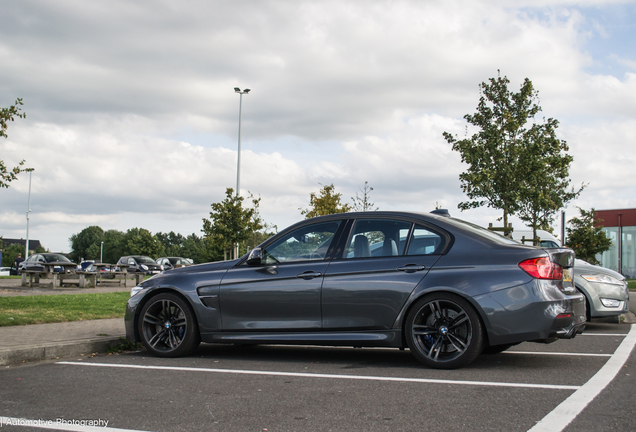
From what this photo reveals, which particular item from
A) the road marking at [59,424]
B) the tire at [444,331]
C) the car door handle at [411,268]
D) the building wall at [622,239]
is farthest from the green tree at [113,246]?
the road marking at [59,424]

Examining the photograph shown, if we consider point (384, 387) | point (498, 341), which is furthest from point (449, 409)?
point (498, 341)

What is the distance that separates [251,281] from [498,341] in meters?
2.55

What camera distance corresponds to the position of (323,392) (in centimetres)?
467

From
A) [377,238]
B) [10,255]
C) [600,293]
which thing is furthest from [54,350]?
[10,255]

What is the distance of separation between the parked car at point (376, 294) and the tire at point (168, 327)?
0.04ft

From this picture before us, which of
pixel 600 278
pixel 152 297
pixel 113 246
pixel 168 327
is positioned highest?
pixel 113 246

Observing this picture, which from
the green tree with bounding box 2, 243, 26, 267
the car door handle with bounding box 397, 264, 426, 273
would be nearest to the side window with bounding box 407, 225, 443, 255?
the car door handle with bounding box 397, 264, 426, 273

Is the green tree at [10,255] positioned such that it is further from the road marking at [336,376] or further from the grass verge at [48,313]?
the road marking at [336,376]

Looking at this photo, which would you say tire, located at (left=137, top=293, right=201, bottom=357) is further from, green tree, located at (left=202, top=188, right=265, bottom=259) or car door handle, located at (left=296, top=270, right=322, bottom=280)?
green tree, located at (left=202, top=188, right=265, bottom=259)

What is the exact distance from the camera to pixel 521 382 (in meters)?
4.95

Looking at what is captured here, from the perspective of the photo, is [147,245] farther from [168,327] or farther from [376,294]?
[376,294]

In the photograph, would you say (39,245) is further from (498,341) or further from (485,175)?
(498,341)

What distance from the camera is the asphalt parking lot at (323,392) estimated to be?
12.4ft

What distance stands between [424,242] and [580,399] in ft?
6.86
